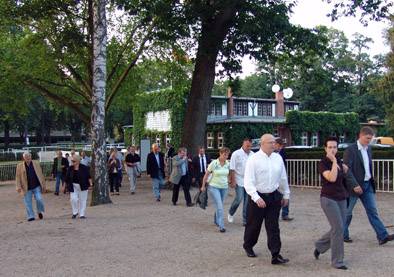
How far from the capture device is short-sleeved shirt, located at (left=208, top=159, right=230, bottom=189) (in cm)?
1034

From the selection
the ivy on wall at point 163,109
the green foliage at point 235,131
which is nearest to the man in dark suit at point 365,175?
the ivy on wall at point 163,109

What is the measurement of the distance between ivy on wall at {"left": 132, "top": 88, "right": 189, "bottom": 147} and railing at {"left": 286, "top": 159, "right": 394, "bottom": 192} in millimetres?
23097

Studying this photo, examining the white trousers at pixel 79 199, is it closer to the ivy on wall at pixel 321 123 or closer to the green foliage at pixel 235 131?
the green foliage at pixel 235 131

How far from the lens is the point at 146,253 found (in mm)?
8180

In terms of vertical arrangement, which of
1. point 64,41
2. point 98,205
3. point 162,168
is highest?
point 64,41

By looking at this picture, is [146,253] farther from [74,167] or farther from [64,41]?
[64,41]

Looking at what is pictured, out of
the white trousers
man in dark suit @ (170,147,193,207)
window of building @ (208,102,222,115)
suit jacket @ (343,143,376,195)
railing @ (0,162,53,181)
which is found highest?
window of building @ (208,102,222,115)

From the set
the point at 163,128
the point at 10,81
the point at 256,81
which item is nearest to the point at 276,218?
the point at 10,81

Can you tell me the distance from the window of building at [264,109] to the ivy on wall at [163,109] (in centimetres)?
1385

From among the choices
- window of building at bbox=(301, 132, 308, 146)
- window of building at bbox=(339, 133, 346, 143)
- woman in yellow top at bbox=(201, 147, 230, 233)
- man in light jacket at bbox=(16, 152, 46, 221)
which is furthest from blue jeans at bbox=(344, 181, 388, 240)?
window of building at bbox=(339, 133, 346, 143)

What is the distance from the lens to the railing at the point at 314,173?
1659 centimetres

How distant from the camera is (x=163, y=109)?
156 ft

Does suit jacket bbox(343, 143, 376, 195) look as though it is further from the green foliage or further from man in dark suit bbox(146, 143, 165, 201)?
the green foliage

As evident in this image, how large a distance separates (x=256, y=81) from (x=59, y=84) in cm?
5309
